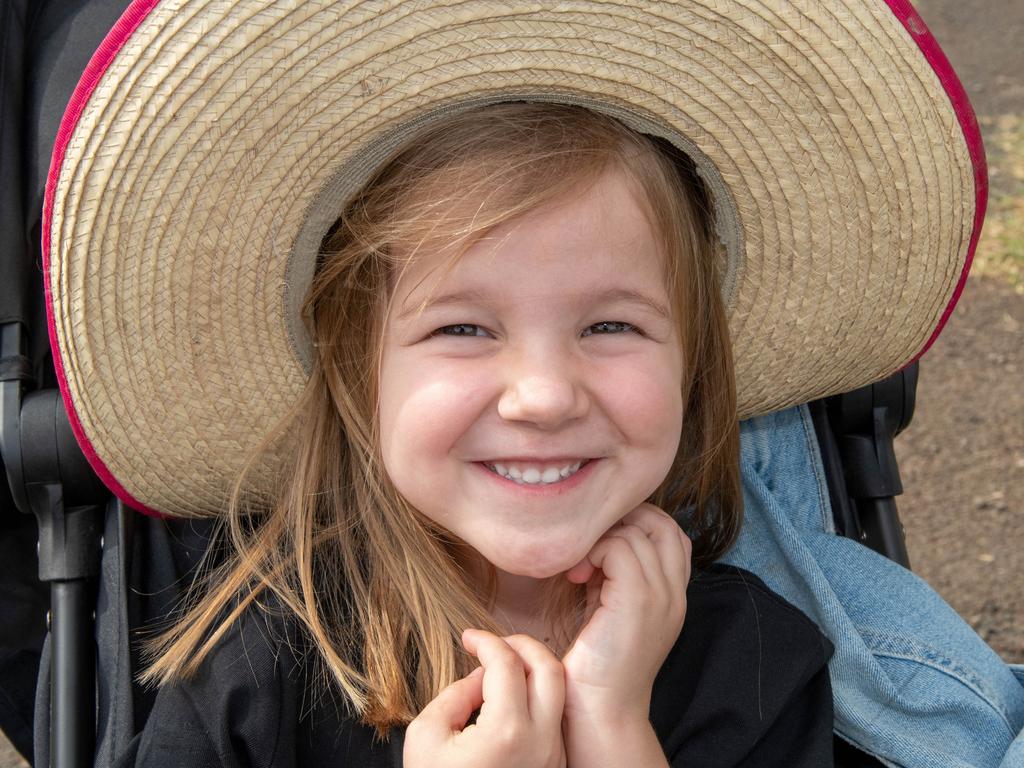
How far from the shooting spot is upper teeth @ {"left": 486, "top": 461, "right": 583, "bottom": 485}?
1.40 m

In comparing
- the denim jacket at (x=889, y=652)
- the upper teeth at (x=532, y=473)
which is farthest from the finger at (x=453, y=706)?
the denim jacket at (x=889, y=652)

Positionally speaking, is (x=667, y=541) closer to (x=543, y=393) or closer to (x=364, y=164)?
A: (x=543, y=393)

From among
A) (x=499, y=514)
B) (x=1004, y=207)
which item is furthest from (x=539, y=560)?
(x=1004, y=207)

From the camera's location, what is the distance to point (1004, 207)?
4.20 meters

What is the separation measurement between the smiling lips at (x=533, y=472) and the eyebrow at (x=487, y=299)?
0.19 metres

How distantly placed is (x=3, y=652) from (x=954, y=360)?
9.37 ft

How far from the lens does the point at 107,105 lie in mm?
1193

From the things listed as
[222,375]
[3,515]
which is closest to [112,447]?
[222,375]

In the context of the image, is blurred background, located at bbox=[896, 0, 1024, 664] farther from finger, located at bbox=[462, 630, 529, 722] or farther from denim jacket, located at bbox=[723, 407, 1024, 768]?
finger, located at bbox=[462, 630, 529, 722]

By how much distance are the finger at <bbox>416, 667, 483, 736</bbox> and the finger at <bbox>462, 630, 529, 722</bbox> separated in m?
0.02

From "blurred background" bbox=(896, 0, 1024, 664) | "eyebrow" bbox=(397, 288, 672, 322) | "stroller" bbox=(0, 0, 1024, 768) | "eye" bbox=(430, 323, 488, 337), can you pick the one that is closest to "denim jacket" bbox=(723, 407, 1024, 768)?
"stroller" bbox=(0, 0, 1024, 768)

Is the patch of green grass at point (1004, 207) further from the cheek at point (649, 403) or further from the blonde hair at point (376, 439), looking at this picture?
the cheek at point (649, 403)

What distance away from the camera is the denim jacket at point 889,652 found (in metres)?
1.55

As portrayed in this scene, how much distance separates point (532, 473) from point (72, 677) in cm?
65
